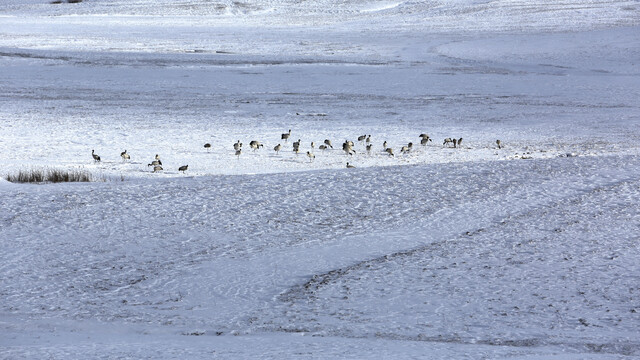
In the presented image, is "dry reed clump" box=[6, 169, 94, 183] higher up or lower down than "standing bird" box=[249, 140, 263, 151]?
higher up

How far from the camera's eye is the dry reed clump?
7730mm

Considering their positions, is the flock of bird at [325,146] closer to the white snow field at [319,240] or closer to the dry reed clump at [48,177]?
the white snow field at [319,240]

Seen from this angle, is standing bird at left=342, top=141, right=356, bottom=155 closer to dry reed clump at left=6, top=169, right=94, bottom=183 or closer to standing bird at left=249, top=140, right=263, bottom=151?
standing bird at left=249, top=140, right=263, bottom=151

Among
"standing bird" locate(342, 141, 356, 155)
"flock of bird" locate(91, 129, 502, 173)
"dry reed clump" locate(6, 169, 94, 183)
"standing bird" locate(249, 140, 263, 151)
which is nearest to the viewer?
"dry reed clump" locate(6, 169, 94, 183)

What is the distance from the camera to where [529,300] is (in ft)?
15.1

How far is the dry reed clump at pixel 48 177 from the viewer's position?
7.73 m

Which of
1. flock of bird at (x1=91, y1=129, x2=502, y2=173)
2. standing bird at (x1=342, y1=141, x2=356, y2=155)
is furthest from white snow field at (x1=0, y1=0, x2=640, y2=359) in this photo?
standing bird at (x1=342, y1=141, x2=356, y2=155)

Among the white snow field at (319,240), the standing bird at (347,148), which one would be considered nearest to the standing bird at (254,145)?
the white snow field at (319,240)

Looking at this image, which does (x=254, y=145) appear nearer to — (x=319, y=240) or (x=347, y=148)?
(x=347, y=148)

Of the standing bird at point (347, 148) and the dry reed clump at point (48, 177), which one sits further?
the standing bird at point (347, 148)

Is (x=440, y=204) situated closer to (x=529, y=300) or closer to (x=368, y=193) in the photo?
(x=368, y=193)

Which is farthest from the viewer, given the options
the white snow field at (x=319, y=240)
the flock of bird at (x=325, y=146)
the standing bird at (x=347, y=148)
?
the standing bird at (x=347, y=148)

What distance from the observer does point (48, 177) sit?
8008 millimetres

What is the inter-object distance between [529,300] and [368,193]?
2.19 meters
